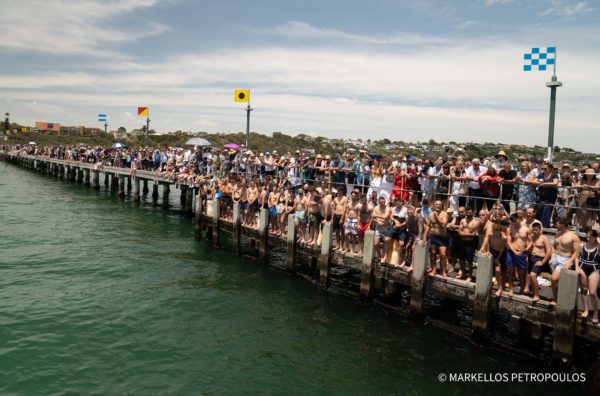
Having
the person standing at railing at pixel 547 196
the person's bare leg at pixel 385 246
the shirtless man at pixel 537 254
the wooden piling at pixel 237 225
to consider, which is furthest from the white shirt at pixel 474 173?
the wooden piling at pixel 237 225

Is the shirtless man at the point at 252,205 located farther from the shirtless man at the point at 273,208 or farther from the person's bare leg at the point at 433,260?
the person's bare leg at the point at 433,260

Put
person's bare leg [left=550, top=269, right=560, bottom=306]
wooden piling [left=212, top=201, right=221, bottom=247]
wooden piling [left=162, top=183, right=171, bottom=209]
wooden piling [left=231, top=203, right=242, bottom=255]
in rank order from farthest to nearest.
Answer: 1. wooden piling [left=162, top=183, right=171, bottom=209]
2. wooden piling [left=212, top=201, right=221, bottom=247]
3. wooden piling [left=231, top=203, right=242, bottom=255]
4. person's bare leg [left=550, top=269, right=560, bottom=306]

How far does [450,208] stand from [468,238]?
1.68m

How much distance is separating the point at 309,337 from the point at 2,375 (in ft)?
21.5

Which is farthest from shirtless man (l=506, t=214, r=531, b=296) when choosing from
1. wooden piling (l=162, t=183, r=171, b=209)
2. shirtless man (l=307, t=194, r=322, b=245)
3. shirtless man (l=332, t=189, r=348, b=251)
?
wooden piling (l=162, t=183, r=171, b=209)

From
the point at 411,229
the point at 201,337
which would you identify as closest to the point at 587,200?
the point at 411,229

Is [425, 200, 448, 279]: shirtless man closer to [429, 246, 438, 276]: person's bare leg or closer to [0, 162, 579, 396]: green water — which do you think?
[429, 246, 438, 276]: person's bare leg

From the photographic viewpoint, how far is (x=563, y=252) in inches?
368

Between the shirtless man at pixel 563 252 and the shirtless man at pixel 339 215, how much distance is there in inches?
230

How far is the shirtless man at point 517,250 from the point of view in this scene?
32.6 feet

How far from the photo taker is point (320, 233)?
14906 millimetres

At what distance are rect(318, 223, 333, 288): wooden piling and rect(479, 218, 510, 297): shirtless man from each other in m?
4.66

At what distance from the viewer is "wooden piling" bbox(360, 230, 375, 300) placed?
12656 mm

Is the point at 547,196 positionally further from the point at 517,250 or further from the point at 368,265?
the point at 368,265
